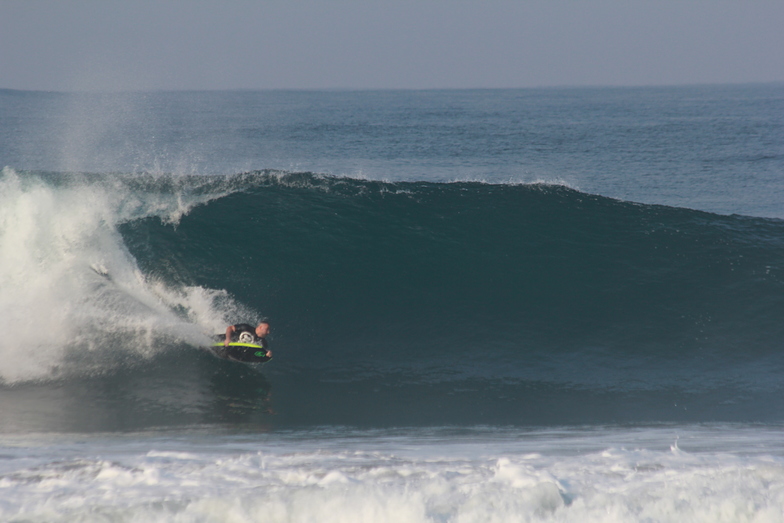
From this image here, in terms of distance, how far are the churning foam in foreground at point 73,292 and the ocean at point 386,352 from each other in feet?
0.13

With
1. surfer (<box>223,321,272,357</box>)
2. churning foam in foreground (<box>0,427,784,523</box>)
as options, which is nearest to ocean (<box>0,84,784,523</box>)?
churning foam in foreground (<box>0,427,784,523</box>)

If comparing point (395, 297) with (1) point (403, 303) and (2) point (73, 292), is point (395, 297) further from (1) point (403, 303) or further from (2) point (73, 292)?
(2) point (73, 292)

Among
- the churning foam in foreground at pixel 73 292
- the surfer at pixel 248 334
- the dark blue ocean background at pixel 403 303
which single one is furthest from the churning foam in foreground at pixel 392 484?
the churning foam in foreground at pixel 73 292

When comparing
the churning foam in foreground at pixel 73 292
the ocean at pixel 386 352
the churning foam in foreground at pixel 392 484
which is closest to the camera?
the churning foam in foreground at pixel 392 484

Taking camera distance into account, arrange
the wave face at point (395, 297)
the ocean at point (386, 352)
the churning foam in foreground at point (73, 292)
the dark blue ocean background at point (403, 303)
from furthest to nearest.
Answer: the churning foam in foreground at point (73, 292), the wave face at point (395, 297), the dark blue ocean background at point (403, 303), the ocean at point (386, 352)

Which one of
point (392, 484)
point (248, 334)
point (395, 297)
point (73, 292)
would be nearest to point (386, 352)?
point (395, 297)

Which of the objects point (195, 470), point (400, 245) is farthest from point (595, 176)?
point (195, 470)

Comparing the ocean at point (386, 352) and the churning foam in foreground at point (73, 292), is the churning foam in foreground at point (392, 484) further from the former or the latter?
the churning foam in foreground at point (73, 292)

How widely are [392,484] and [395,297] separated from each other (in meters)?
6.52

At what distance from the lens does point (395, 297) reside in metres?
11.5

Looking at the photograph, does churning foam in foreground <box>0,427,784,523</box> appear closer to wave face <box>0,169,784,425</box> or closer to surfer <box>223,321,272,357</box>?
wave face <box>0,169,784,425</box>

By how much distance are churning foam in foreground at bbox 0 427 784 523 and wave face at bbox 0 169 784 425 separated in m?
2.04

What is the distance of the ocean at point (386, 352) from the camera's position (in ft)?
16.2

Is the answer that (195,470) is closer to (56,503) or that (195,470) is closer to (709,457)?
(56,503)
